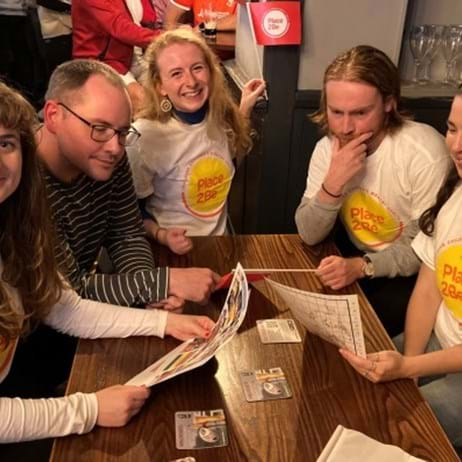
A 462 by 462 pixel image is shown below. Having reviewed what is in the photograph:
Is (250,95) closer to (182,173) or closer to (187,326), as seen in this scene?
(182,173)

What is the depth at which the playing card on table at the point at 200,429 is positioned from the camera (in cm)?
92

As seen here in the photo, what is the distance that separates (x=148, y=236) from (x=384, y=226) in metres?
0.71

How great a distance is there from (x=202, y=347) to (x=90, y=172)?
0.58 metres

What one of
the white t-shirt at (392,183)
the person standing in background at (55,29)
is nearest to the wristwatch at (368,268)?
the white t-shirt at (392,183)

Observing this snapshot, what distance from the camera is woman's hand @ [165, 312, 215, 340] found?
1.17 metres

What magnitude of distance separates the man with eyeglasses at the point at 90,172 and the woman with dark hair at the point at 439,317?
0.44 meters

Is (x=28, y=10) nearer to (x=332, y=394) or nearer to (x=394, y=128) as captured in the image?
(x=394, y=128)

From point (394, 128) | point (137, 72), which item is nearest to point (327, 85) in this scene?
point (394, 128)

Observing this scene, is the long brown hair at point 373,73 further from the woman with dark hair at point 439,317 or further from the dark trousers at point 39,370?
the dark trousers at point 39,370

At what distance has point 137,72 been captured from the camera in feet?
10.3

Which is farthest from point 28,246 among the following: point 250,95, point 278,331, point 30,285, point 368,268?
point 250,95

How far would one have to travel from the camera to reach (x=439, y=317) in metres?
1.44

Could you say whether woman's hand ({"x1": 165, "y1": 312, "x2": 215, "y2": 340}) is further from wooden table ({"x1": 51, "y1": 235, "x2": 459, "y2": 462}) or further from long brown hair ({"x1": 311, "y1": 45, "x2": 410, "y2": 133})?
long brown hair ({"x1": 311, "y1": 45, "x2": 410, "y2": 133})

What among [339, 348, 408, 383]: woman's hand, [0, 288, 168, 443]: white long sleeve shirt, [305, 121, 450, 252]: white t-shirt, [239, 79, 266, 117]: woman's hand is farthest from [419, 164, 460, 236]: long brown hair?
[239, 79, 266, 117]: woman's hand
